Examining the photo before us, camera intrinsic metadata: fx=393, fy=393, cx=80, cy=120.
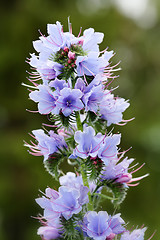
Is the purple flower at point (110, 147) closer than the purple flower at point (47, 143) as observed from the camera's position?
Yes

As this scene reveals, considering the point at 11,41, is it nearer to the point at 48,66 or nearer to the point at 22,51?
the point at 22,51

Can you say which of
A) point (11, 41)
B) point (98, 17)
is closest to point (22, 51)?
point (11, 41)

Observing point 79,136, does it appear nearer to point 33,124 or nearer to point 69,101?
point 69,101

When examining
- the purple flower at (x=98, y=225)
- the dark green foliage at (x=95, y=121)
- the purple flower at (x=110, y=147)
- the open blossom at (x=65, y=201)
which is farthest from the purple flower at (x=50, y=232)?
the dark green foliage at (x=95, y=121)

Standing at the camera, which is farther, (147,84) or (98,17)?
(147,84)

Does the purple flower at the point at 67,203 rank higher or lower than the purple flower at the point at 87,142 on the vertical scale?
lower

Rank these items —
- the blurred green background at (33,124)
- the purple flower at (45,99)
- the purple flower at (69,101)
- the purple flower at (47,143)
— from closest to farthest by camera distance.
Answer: the purple flower at (69,101) → the purple flower at (45,99) → the purple flower at (47,143) → the blurred green background at (33,124)

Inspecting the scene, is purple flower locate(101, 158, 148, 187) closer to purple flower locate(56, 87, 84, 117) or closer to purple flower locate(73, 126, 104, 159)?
purple flower locate(73, 126, 104, 159)

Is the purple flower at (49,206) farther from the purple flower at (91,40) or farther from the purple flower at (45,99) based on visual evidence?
the purple flower at (91,40)
